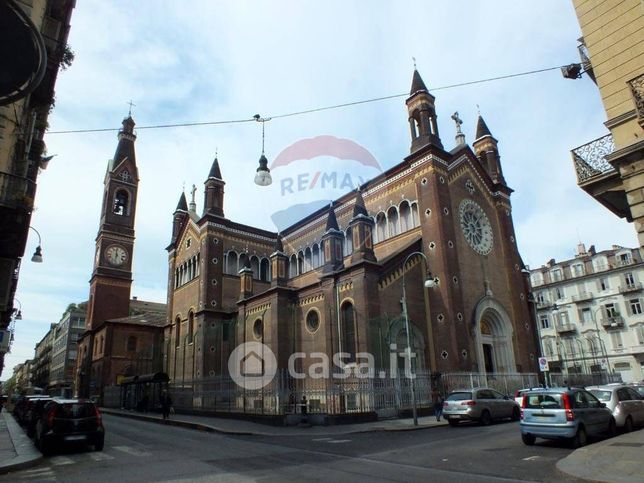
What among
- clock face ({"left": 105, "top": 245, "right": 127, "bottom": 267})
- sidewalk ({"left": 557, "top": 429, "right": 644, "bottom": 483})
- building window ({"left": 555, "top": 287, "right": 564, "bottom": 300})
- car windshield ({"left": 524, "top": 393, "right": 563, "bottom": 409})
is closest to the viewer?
sidewalk ({"left": 557, "top": 429, "right": 644, "bottom": 483})

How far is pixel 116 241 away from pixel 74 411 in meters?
38.6

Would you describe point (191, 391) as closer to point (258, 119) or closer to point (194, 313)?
point (194, 313)

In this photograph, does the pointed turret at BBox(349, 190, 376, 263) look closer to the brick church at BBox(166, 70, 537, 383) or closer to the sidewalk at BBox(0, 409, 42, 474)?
the brick church at BBox(166, 70, 537, 383)

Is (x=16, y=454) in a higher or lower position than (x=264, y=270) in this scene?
lower

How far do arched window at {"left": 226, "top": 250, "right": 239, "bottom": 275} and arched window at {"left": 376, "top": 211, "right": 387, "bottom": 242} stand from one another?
13497 mm

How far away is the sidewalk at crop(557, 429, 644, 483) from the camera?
7223 mm

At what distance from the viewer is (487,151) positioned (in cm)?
3491

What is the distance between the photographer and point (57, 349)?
87.5 metres

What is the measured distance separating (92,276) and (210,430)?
118 feet

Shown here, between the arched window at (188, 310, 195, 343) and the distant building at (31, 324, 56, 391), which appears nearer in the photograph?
the arched window at (188, 310, 195, 343)

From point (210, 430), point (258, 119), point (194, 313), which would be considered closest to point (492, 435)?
point (210, 430)

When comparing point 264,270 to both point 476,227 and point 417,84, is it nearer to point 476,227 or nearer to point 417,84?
point 476,227

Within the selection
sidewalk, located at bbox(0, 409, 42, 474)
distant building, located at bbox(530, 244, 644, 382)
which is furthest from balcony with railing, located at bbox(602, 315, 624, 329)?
sidewalk, located at bbox(0, 409, 42, 474)

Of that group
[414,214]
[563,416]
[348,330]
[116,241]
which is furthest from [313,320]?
[116,241]
